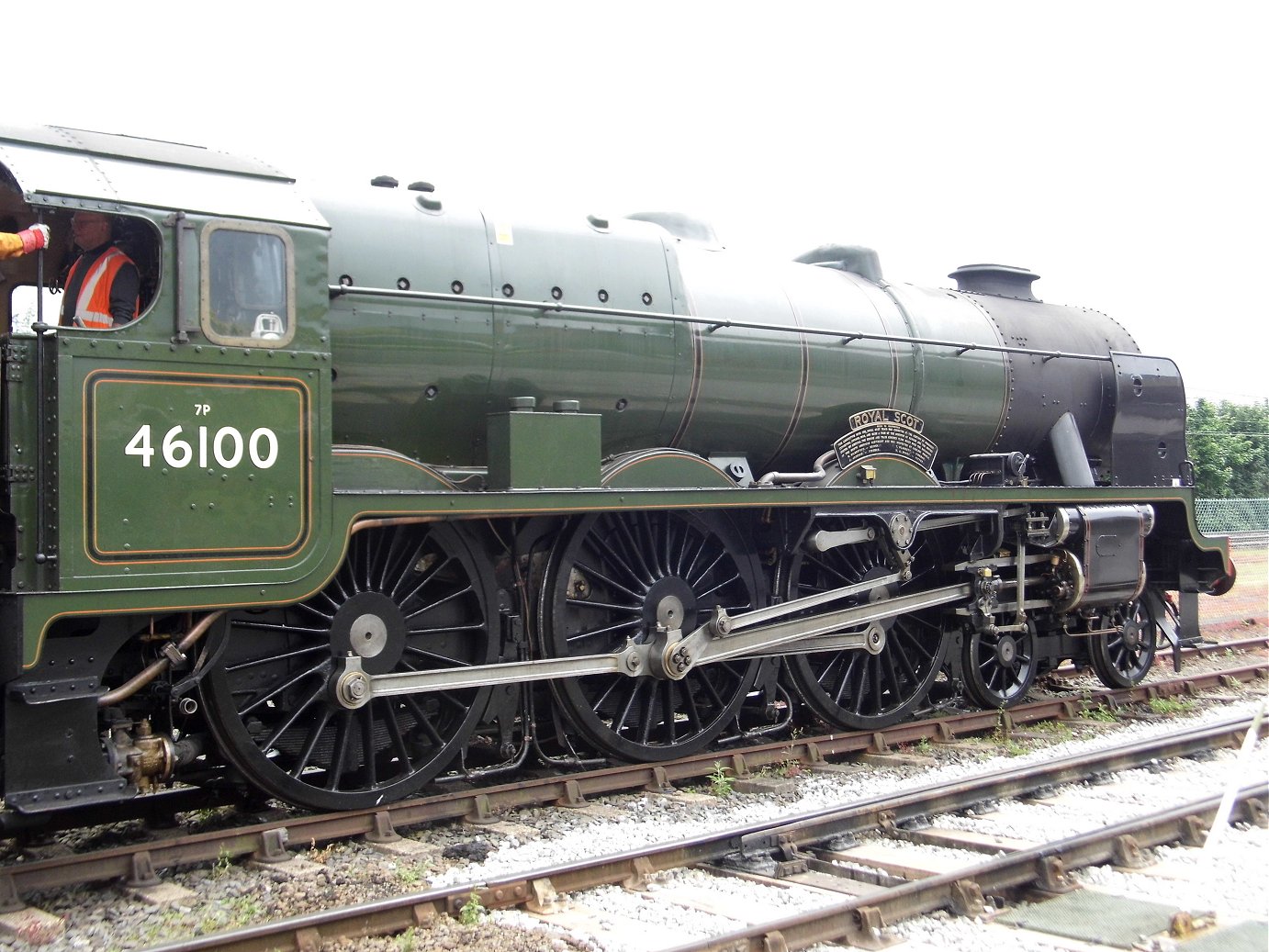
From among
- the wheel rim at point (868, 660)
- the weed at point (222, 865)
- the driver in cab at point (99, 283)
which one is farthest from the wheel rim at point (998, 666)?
the driver in cab at point (99, 283)

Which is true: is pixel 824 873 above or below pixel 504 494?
below

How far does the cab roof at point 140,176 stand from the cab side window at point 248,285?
0.37ft

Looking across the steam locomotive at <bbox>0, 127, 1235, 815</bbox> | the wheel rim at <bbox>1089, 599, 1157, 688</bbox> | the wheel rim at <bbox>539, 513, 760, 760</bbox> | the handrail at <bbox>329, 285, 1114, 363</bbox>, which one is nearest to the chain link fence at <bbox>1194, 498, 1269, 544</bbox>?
the wheel rim at <bbox>1089, 599, 1157, 688</bbox>

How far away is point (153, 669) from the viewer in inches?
229

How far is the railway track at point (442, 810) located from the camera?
5586 mm

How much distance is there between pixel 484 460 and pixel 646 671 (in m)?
1.70

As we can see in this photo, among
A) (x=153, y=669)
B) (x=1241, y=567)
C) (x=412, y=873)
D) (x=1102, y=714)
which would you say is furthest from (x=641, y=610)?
Answer: (x=1241, y=567)

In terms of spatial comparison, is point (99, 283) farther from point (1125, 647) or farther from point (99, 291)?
point (1125, 647)

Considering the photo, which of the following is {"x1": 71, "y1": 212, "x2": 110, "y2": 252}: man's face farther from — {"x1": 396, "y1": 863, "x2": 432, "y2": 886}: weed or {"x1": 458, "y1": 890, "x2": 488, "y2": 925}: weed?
{"x1": 458, "y1": 890, "x2": 488, "y2": 925}: weed

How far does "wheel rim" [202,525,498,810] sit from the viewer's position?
21.1 ft

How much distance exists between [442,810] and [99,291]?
326 cm

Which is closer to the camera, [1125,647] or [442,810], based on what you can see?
[442,810]

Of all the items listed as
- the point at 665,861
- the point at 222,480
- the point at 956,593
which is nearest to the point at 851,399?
the point at 956,593

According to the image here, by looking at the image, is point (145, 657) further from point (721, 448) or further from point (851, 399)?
point (851, 399)
